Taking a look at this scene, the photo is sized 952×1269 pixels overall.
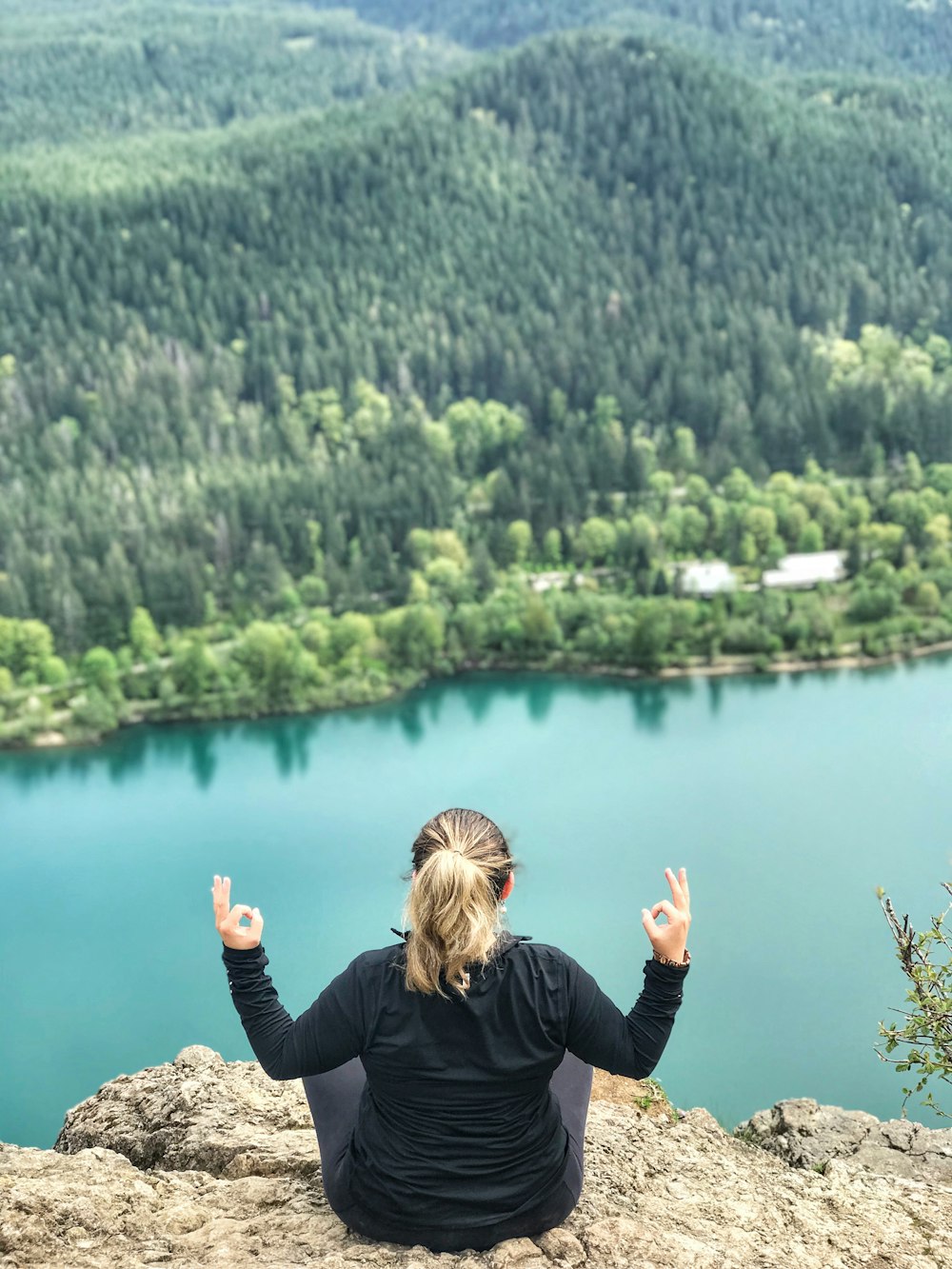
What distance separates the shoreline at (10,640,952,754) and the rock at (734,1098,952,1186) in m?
20.8

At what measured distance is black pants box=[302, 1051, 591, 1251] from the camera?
112 inches

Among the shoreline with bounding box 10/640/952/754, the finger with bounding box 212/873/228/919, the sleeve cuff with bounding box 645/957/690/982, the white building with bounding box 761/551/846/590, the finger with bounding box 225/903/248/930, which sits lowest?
the shoreline with bounding box 10/640/952/754

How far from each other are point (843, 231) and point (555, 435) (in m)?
17.5

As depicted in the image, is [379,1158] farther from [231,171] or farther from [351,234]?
[231,171]

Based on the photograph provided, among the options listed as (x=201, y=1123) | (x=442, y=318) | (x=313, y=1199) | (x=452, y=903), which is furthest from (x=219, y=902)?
(x=442, y=318)

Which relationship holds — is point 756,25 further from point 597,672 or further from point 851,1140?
point 851,1140

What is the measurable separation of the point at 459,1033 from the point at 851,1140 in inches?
134

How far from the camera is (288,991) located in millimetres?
14555

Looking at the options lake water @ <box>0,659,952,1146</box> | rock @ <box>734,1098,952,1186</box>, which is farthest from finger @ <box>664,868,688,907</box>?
lake water @ <box>0,659,952,1146</box>

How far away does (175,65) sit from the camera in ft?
253

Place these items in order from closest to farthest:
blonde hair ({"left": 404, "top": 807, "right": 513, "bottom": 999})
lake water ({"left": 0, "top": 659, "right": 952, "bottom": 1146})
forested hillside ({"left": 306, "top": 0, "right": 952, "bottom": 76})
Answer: blonde hair ({"left": 404, "top": 807, "right": 513, "bottom": 999})
lake water ({"left": 0, "top": 659, "right": 952, "bottom": 1146})
forested hillside ({"left": 306, "top": 0, "right": 952, "bottom": 76})

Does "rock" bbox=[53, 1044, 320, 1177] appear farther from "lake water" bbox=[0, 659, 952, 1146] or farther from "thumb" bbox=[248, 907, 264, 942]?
"lake water" bbox=[0, 659, 952, 1146]

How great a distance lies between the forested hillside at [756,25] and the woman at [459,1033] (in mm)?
55152

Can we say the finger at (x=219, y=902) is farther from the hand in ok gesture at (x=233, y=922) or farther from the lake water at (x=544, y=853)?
the lake water at (x=544, y=853)
